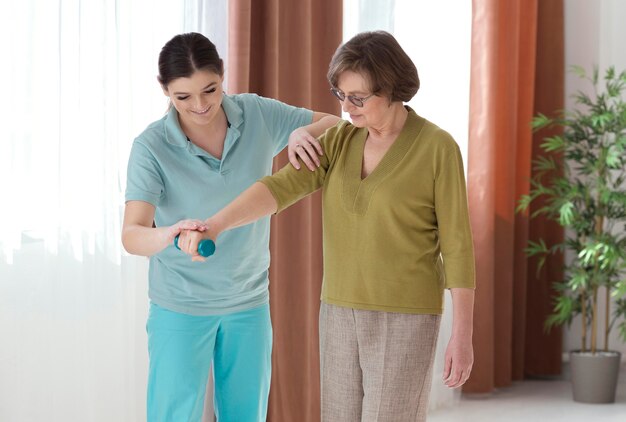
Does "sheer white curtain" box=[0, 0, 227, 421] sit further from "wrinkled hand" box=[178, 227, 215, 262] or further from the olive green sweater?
the olive green sweater

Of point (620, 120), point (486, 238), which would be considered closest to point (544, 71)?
point (620, 120)

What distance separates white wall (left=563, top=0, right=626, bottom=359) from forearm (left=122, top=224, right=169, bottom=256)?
3732 mm

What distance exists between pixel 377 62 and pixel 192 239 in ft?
1.69

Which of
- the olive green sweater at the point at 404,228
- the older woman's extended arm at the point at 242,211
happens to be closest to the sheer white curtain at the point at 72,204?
the older woman's extended arm at the point at 242,211

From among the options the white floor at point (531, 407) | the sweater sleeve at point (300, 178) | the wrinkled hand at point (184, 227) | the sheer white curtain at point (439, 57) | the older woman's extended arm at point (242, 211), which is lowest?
the white floor at point (531, 407)

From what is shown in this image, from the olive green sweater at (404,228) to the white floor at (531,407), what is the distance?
262 cm

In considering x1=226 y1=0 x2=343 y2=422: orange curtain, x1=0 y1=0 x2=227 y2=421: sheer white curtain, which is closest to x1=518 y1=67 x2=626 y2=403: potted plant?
x1=226 y1=0 x2=343 y2=422: orange curtain

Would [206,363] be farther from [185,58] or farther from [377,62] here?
[377,62]

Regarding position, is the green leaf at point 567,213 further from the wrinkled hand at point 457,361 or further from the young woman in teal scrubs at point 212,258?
the wrinkled hand at point 457,361

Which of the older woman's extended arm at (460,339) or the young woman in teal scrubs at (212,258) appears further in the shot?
the young woman in teal scrubs at (212,258)

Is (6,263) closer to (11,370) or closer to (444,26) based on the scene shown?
(11,370)

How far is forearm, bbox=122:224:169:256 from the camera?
2.02 m

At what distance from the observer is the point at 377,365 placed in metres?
1.92

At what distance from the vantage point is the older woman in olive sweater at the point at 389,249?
191 cm
